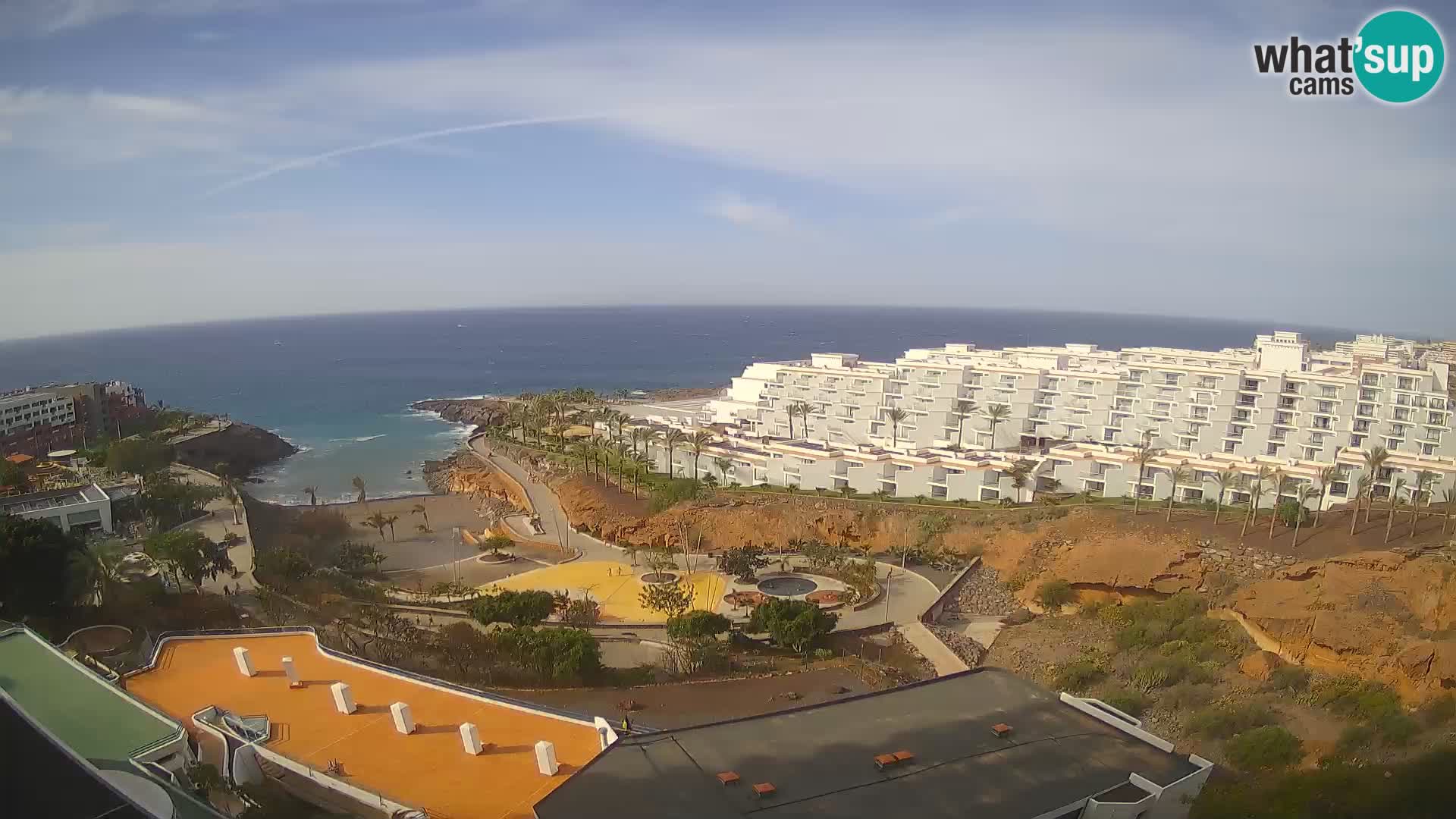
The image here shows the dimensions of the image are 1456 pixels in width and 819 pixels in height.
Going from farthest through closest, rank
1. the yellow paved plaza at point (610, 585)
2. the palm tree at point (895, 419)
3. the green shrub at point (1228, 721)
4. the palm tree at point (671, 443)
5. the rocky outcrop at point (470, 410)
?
1. the rocky outcrop at point (470, 410)
2. the palm tree at point (895, 419)
3. the palm tree at point (671, 443)
4. the yellow paved plaza at point (610, 585)
5. the green shrub at point (1228, 721)

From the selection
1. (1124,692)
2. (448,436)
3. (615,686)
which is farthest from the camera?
(448,436)

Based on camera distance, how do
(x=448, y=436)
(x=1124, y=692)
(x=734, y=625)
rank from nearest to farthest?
(x=1124, y=692) < (x=734, y=625) < (x=448, y=436)

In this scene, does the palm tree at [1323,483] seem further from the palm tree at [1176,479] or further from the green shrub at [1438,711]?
the green shrub at [1438,711]

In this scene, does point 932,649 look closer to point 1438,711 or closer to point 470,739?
point 1438,711

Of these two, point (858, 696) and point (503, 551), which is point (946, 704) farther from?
point (503, 551)

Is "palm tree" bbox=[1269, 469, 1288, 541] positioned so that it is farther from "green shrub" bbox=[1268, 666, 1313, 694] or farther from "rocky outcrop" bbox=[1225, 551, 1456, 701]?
"green shrub" bbox=[1268, 666, 1313, 694]

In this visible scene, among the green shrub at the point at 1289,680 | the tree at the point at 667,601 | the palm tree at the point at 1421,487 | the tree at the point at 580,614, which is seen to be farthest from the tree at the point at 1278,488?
the tree at the point at 580,614

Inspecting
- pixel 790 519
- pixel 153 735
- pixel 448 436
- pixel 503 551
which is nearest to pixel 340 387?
pixel 448 436
